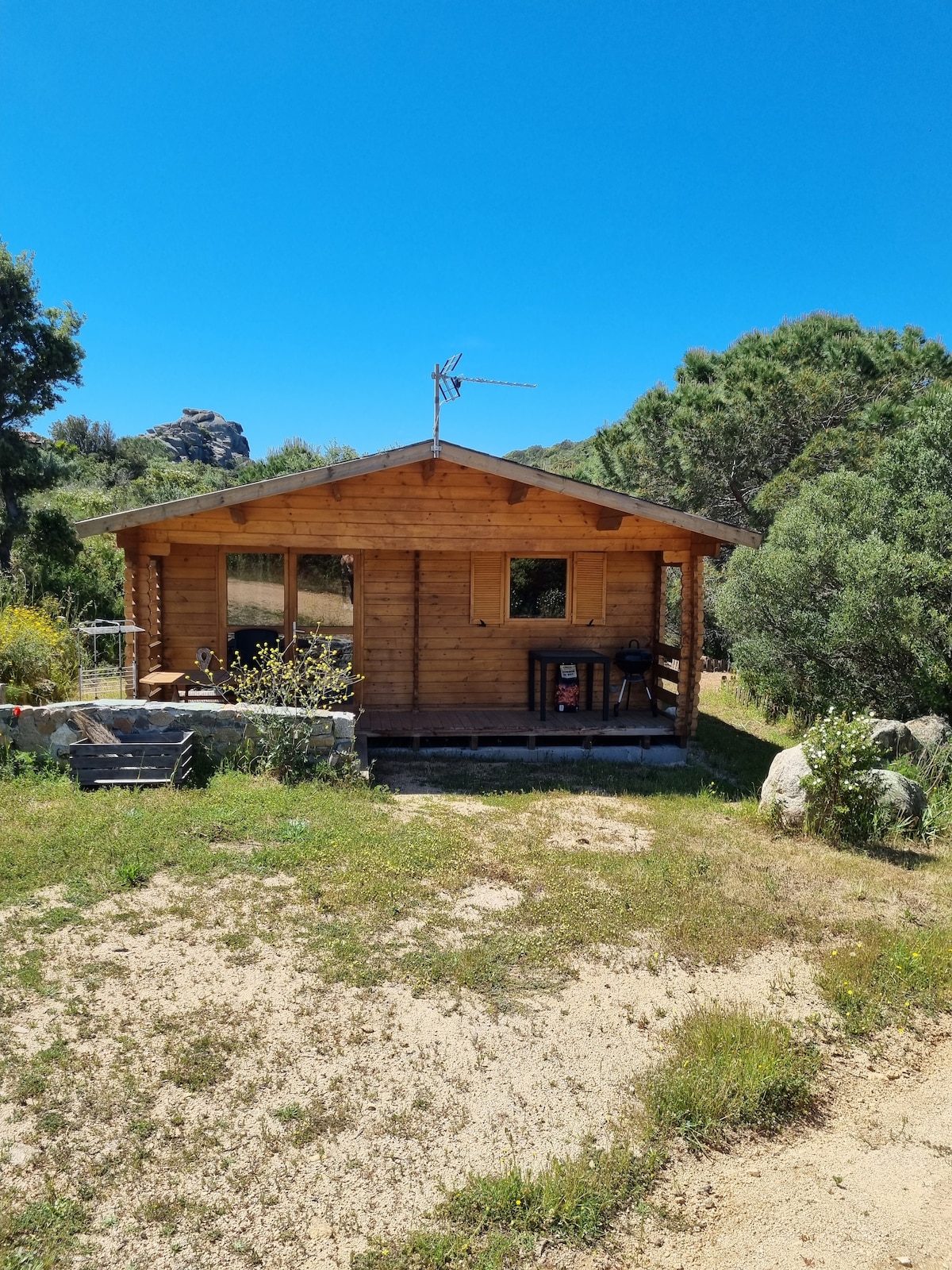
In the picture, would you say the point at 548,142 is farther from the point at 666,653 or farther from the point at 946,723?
the point at 946,723

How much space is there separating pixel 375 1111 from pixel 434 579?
7799mm

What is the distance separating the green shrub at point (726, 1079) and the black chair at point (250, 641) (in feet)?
24.4

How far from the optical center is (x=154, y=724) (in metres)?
7.60

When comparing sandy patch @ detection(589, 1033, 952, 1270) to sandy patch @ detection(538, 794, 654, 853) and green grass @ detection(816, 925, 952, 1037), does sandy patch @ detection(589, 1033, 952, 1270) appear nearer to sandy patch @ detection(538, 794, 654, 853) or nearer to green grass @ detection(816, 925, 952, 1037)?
green grass @ detection(816, 925, 952, 1037)

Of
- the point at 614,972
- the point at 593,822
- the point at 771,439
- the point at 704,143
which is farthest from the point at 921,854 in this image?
the point at 704,143

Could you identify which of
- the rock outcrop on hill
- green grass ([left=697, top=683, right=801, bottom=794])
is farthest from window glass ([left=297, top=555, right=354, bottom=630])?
the rock outcrop on hill

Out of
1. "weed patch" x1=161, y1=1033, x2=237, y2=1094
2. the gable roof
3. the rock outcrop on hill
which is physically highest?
the rock outcrop on hill

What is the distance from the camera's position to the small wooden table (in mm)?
8797

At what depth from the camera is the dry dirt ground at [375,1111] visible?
2.61 m

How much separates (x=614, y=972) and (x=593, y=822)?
2719 mm

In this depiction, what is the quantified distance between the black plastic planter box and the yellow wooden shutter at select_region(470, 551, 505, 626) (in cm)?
452

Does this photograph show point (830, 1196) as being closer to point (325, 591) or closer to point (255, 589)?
point (325, 591)

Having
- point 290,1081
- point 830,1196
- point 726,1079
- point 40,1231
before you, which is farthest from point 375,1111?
point 830,1196

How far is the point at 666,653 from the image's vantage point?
1052 centimetres
